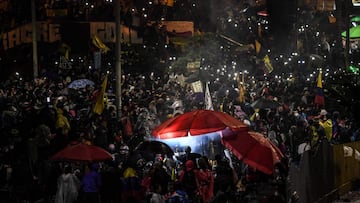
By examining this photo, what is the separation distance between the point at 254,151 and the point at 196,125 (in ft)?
5.03

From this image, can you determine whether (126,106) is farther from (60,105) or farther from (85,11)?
(85,11)

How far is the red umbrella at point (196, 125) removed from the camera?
13.9m

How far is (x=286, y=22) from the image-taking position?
156 feet

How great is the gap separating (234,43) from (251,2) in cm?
1298

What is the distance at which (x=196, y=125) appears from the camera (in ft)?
46.1

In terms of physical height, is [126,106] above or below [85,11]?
below

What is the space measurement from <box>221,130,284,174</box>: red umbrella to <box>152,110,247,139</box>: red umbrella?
33cm

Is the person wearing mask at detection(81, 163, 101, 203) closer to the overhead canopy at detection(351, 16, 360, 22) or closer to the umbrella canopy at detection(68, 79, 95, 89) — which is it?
the umbrella canopy at detection(68, 79, 95, 89)

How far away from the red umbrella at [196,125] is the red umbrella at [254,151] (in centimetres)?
33

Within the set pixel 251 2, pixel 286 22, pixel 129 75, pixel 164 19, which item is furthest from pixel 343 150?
pixel 251 2

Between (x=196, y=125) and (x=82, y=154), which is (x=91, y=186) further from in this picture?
(x=196, y=125)

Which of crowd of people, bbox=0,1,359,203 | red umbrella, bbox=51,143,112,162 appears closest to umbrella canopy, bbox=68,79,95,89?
crowd of people, bbox=0,1,359,203

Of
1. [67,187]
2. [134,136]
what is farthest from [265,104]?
[67,187]

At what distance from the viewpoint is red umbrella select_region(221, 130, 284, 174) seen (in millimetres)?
12883
